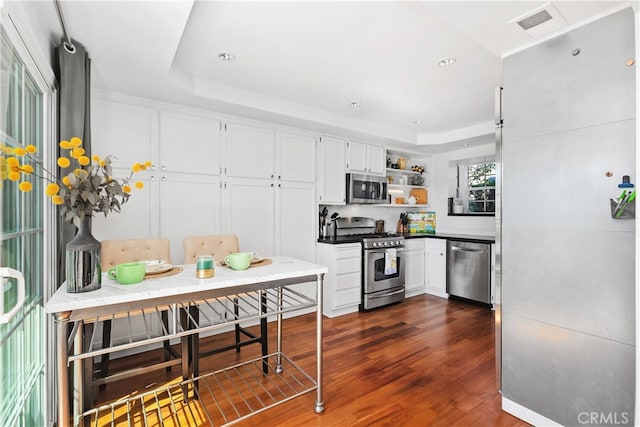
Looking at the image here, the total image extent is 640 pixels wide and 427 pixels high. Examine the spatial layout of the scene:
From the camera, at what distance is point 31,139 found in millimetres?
1651

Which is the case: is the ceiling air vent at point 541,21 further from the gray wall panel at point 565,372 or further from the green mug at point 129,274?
the green mug at point 129,274

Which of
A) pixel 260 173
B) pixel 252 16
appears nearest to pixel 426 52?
pixel 252 16

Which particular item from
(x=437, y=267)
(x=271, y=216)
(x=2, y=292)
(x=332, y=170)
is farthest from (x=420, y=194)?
(x=2, y=292)

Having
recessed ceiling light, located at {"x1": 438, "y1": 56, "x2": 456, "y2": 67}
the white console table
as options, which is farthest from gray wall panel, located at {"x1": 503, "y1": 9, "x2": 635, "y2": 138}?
the white console table

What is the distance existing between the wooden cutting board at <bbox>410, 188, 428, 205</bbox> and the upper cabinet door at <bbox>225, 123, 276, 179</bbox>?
2.79m

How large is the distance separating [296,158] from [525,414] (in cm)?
306

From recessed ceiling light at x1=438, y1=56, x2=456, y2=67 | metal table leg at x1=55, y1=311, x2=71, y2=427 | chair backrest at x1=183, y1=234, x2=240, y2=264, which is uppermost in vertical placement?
recessed ceiling light at x1=438, y1=56, x2=456, y2=67

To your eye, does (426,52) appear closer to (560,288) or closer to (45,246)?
(560,288)

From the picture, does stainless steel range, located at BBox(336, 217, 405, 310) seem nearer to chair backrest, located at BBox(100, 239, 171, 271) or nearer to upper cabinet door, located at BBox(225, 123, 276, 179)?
upper cabinet door, located at BBox(225, 123, 276, 179)

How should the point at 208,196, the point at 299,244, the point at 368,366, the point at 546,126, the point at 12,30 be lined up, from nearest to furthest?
the point at 12,30
the point at 546,126
the point at 368,366
the point at 208,196
the point at 299,244

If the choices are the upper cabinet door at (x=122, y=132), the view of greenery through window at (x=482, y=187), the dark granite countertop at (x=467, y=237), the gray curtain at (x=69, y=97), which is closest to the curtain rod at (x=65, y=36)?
the gray curtain at (x=69, y=97)

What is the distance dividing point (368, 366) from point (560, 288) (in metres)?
1.47

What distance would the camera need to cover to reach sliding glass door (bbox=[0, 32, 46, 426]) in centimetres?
123

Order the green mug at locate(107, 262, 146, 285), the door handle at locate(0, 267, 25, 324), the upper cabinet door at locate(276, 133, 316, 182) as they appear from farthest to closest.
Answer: the upper cabinet door at locate(276, 133, 316, 182), the green mug at locate(107, 262, 146, 285), the door handle at locate(0, 267, 25, 324)
